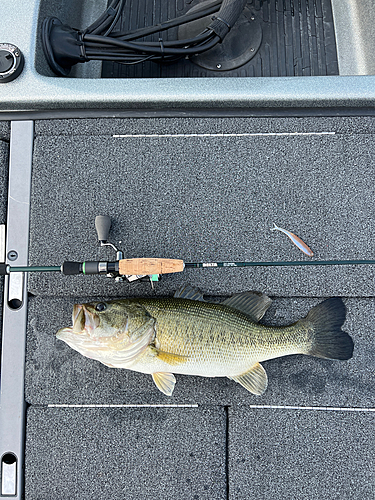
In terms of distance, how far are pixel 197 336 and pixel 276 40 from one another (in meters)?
1.61

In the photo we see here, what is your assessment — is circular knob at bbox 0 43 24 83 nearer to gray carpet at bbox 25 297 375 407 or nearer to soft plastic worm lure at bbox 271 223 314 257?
gray carpet at bbox 25 297 375 407

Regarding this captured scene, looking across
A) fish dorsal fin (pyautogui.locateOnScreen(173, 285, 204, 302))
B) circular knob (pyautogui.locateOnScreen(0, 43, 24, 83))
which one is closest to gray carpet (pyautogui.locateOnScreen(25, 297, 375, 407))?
fish dorsal fin (pyautogui.locateOnScreen(173, 285, 204, 302))

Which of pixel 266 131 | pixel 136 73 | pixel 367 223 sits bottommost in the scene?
pixel 367 223

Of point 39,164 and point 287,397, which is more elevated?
point 39,164

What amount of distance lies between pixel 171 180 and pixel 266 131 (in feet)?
1.64

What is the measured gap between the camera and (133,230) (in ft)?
5.59

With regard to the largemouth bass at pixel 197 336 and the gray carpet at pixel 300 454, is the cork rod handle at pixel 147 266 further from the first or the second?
the gray carpet at pixel 300 454

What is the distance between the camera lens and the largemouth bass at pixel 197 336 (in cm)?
139

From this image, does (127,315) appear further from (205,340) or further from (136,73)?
(136,73)

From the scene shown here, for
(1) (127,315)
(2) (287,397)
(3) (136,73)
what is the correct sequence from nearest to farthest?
(1) (127,315) → (2) (287,397) → (3) (136,73)

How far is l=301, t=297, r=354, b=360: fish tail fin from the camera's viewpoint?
1547 millimetres

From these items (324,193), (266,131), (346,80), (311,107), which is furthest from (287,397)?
(346,80)

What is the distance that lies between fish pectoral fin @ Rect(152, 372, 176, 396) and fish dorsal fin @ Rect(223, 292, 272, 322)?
0.38m

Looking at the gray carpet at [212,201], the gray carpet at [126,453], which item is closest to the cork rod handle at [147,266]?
the gray carpet at [212,201]
